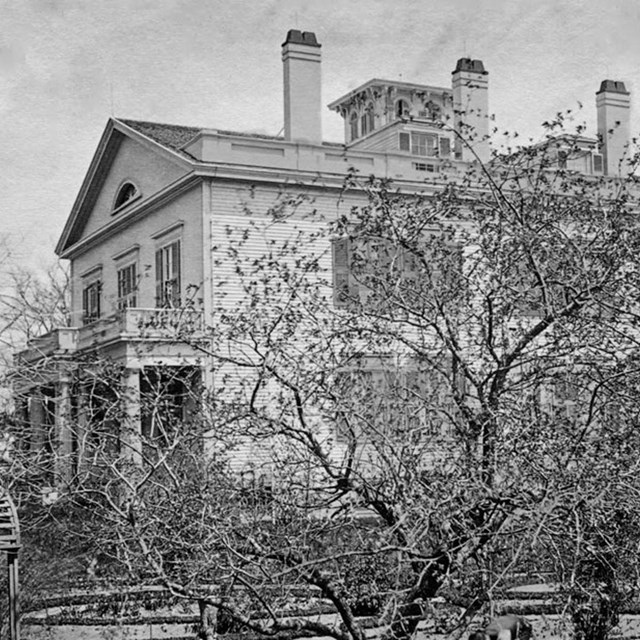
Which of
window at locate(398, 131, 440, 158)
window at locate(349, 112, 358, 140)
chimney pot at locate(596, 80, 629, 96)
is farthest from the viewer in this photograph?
window at locate(349, 112, 358, 140)

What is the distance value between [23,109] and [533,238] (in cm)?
1327

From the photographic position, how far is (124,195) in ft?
107

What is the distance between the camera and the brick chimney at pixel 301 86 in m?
29.0

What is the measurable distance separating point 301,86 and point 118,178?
246 inches

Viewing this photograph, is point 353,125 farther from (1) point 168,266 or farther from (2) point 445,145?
(1) point 168,266

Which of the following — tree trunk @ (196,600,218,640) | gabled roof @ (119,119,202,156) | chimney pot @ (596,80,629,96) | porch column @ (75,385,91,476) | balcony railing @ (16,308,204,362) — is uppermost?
chimney pot @ (596,80,629,96)

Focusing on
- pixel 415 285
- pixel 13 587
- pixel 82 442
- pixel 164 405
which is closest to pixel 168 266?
pixel 164 405

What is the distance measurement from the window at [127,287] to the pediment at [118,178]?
137 cm

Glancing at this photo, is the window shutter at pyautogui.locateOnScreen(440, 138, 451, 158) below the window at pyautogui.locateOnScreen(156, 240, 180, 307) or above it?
above

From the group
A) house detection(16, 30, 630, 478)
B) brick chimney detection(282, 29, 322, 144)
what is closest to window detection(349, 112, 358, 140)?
house detection(16, 30, 630, 478)

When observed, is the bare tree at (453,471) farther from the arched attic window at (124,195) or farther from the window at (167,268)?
the arched attic window at (124,195)

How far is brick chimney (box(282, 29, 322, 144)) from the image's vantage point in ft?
95.0

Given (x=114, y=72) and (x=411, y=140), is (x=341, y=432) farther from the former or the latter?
(x=411, y=140)

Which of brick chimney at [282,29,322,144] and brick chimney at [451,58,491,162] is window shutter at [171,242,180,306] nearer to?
brick chimney at [282,29,322,144]
